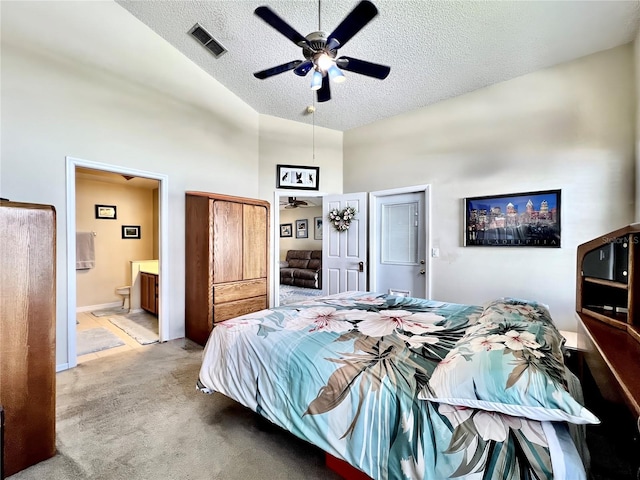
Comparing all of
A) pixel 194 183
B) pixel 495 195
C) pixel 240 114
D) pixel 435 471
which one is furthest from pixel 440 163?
pixel 435 471

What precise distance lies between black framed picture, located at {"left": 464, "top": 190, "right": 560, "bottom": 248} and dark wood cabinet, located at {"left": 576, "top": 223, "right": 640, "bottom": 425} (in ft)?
5.63

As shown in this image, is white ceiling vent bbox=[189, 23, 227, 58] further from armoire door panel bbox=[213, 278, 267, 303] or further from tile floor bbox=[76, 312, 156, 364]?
tile floor bbox=[76, 312, 156, 364]

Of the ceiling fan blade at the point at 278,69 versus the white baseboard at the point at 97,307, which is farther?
the white baseboard at the point at 97,307

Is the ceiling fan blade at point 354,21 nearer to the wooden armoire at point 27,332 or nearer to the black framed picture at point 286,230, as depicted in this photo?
the wooden armoire at point 27,332

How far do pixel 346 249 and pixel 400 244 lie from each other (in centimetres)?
85

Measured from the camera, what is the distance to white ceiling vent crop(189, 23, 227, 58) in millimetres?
2963

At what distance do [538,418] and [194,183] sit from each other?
3885 millimetres

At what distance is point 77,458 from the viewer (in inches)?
62.6

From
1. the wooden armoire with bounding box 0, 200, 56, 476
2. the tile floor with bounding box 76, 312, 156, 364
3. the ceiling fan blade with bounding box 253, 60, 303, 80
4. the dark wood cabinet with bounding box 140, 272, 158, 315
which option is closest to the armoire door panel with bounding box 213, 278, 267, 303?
the tile floor with bounding box 76, 312, 156, 364

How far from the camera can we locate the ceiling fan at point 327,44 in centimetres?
181

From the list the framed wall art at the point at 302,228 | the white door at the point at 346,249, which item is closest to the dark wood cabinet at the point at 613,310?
the white door at the point at 346,249

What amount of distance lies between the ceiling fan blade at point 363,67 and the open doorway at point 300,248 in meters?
4.22

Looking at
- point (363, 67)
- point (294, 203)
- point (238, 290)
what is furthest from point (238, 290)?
point (294, 203)

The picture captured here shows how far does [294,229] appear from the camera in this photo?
902 centimetres
